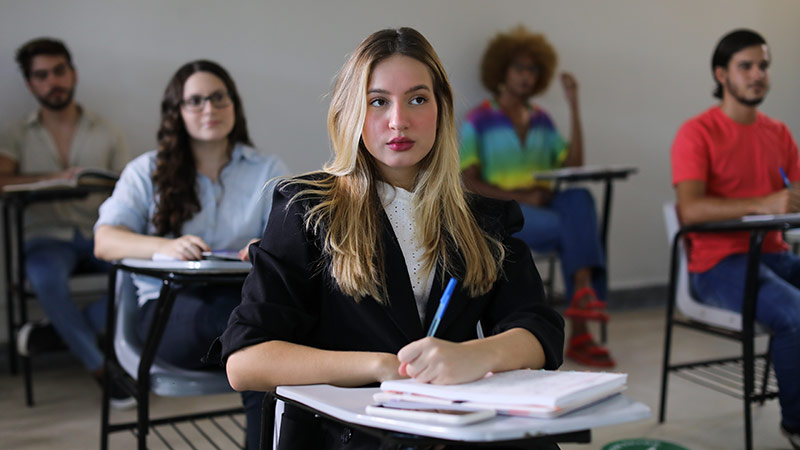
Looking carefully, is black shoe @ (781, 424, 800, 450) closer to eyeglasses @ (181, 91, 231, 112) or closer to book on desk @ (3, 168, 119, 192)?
eyeglasses @ (181, 91, 231, 112)

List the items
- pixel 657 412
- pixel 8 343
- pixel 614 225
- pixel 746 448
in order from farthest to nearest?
pixel 614 225
pixel 8 343
pixel 657 412
pixel 746 448

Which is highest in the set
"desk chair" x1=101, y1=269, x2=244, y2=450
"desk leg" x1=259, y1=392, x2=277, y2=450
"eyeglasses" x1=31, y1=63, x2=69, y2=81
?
"eyeglasses" x1=31, y1=63, x2=69, y2=81

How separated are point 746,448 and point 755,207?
76cm

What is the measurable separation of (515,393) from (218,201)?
62.2 inches

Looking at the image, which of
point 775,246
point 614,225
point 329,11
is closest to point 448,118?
point 775,246

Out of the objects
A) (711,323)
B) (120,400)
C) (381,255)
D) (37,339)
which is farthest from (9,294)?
(711,323)

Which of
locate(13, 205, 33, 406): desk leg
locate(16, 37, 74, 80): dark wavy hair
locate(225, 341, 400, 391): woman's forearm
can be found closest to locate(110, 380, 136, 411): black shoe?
locate(13, 205, 33, 406): desk leg

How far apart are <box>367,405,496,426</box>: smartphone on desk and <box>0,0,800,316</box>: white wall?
1649 mm

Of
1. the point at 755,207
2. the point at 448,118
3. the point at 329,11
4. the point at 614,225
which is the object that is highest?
the point at 329,11

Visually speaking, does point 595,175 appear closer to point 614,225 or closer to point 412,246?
point 614,225

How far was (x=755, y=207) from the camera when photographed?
2502 mm

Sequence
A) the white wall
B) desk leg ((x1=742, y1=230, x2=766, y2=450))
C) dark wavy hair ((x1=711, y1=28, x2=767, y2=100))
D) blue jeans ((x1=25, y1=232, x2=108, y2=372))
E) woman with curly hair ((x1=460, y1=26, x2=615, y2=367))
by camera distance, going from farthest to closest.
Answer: woman with curly hair ((x1=460, y1=26, x2=615, y2=367))
the white wall
blue jeans ((x1=25, y1=232, x2=108, y2=372))
dark wavy hair ((x1=711, y1=28, x2=767, y2=100))
desk leg ((x1=742, y1=230, x2=766, y2=450))

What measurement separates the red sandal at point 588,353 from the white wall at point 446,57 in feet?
4.32

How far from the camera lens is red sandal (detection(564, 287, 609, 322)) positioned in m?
3.58
